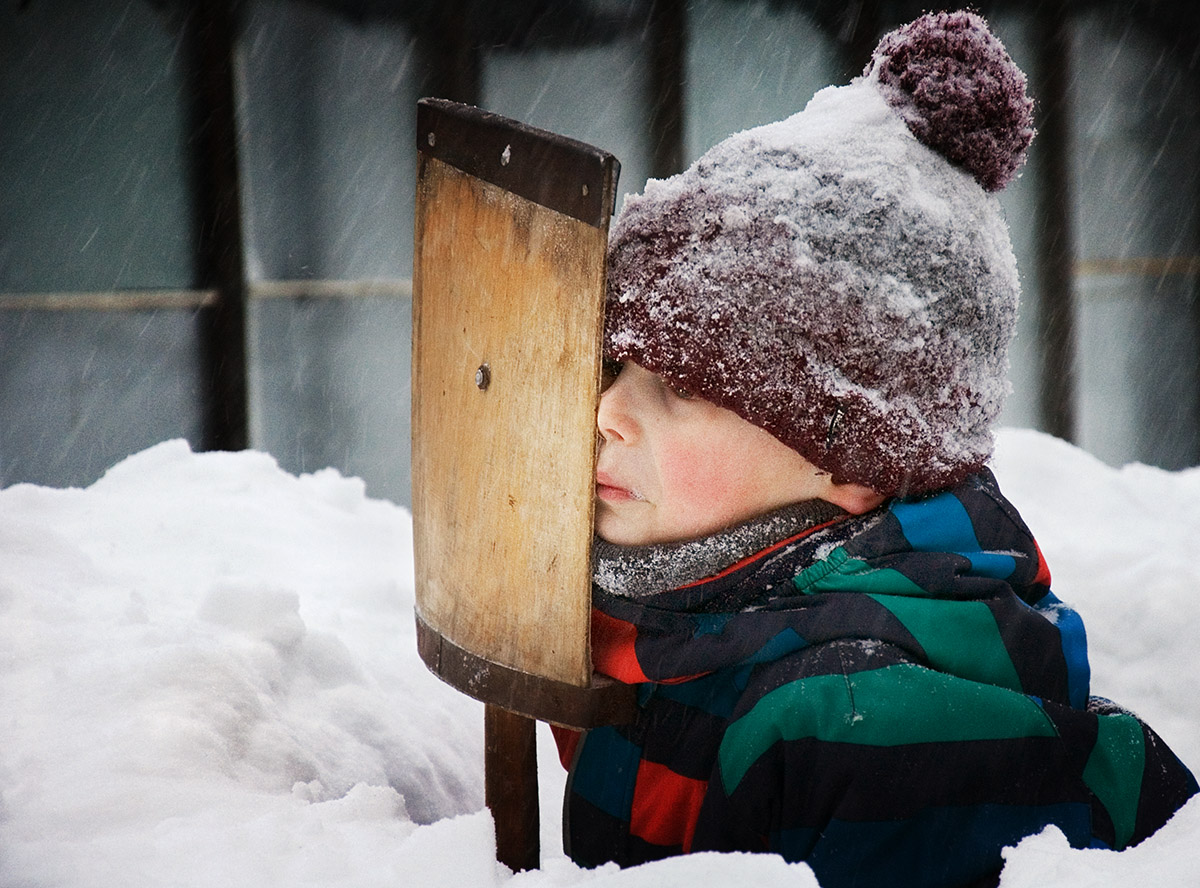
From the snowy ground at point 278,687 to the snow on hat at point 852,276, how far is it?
1.74 feet

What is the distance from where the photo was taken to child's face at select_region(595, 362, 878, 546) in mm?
1403

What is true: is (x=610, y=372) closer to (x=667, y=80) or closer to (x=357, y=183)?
(x=357, y=183)

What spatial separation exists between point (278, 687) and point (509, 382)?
846 mm

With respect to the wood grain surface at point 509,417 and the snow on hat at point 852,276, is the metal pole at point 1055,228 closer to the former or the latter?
the snow on hat at point 852,276

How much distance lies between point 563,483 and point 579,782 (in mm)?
548

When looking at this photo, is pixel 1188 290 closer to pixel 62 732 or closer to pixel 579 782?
pixel 579 782

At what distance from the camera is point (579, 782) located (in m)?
1.55

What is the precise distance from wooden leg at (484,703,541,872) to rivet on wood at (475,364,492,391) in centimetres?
44

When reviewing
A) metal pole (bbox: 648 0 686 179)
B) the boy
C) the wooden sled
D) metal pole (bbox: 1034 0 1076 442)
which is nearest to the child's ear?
the boy

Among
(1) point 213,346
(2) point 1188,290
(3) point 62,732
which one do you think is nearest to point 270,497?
(1) point 213,346

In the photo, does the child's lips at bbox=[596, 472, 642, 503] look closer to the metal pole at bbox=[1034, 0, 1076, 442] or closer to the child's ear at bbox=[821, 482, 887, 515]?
the child's ear at bbox=[821, 482, 887, 515]

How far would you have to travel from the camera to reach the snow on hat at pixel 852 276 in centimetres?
133

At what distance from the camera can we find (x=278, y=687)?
1.82 m

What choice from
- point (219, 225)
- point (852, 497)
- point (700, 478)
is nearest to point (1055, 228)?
point (219, 225)
